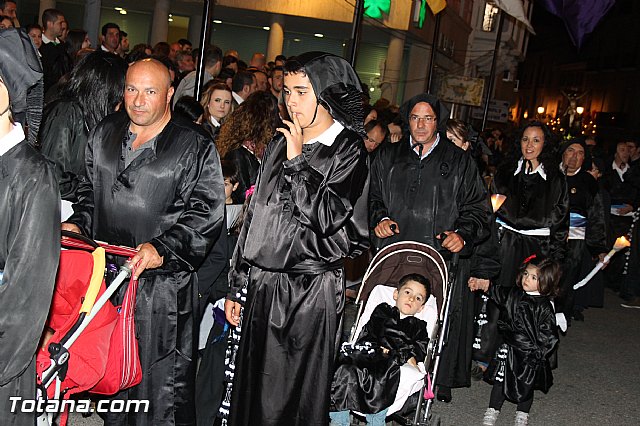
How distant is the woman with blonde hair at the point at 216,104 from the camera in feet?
25.7

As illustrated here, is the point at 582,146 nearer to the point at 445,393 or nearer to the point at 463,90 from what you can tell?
the point at 445,393

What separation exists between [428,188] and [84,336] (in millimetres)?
3609

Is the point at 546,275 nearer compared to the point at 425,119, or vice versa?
the point at 425,119

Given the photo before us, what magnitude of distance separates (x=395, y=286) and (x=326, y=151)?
2.05 metres

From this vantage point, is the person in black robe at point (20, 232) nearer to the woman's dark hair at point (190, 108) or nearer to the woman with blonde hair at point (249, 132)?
the woman with blonde hair at point (249, 132)

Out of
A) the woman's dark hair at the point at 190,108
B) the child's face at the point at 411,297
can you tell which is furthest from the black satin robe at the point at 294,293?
the woman's dark hair at the point at 190,108

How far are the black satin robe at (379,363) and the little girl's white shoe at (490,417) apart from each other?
1482 millimetres

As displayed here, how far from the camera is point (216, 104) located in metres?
7.84

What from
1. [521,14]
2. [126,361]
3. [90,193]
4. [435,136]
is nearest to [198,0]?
[521,14]

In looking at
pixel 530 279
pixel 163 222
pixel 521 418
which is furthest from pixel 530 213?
pixel 163 222

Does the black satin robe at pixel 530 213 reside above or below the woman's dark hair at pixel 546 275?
above

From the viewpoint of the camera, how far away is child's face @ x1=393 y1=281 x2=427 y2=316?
20.5 feet

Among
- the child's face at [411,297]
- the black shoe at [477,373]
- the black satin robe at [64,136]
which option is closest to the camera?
the black satin robe at [64,136]

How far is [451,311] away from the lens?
731cm
